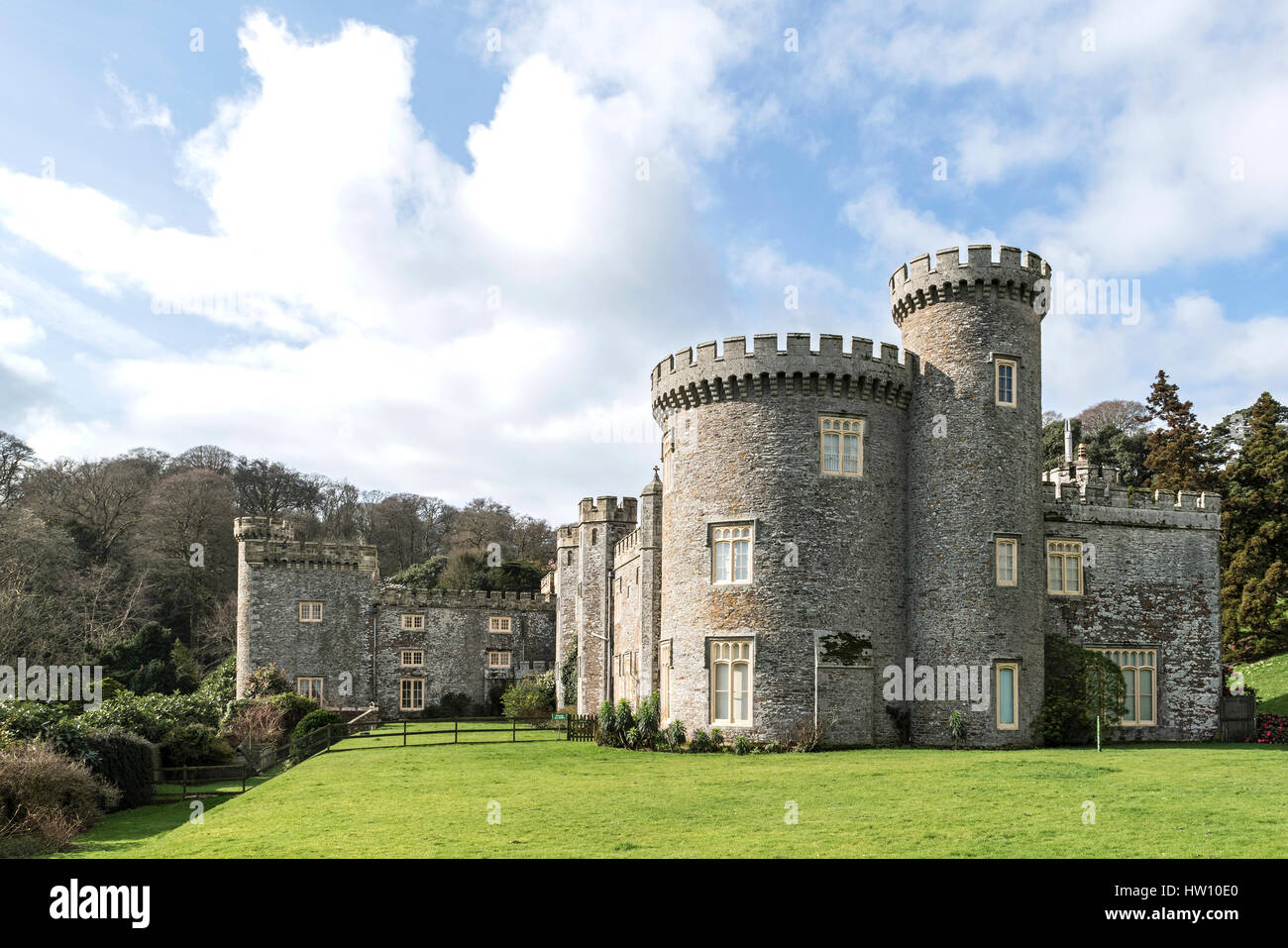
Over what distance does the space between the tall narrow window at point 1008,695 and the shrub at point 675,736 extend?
25.6 feet

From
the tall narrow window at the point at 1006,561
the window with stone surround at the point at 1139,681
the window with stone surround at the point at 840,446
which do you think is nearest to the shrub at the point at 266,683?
the window with stone surround at the point at 840,446

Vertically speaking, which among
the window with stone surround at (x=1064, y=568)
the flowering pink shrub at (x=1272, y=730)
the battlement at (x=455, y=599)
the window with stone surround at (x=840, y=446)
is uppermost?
the window with stone surround at (x=840, y=446)

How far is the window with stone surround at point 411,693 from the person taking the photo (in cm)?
4250

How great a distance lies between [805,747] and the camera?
24.1 m

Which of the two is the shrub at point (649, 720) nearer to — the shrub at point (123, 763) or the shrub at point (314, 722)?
the shrub at point (314, 722)

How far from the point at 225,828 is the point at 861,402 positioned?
17966 millimetres

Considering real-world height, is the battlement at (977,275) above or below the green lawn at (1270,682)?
above

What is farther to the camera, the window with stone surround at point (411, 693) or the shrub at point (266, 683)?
the window with stone surround at point (411, 693)


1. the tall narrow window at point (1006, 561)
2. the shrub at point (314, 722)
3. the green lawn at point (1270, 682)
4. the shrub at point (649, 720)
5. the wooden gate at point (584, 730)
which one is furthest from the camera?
the green lawn at point (1270, 682)

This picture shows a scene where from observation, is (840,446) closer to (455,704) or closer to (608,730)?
(608,730)

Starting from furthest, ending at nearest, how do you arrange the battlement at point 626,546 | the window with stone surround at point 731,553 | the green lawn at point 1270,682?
the battlement at point 626,546 → the green lawn at point 1270,682 → the window with stone surround at point 731,553

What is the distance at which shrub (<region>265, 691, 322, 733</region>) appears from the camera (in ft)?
114
